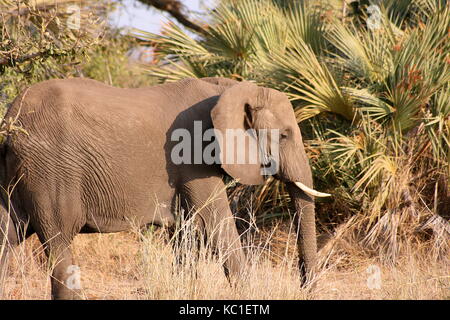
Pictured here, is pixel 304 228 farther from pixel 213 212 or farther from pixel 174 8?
pixel 174 8

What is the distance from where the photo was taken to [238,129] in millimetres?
7051

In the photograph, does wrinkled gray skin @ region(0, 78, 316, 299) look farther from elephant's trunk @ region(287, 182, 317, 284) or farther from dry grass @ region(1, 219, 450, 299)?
dry grass @ region(1, 219, 450, 299)

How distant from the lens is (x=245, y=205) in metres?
9.30

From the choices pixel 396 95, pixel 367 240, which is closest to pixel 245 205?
pixel 367 240

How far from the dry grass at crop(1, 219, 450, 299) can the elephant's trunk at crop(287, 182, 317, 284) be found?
0.69 ft

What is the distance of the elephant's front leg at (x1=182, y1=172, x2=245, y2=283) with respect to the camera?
22.6ft

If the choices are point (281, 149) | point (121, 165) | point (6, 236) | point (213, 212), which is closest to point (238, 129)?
point (281, 149)

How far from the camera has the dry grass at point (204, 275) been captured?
593 cm

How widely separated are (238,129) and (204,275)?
5.38 ft

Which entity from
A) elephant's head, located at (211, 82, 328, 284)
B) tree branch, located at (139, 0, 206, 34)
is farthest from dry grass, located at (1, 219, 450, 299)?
tree branch, located at (139, 0, 206, 34)

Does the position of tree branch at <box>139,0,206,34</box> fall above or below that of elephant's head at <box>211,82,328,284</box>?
above

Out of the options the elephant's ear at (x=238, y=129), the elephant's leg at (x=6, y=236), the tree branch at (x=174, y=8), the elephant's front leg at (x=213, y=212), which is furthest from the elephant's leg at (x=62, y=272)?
the tree branch at (x=174, y=8)

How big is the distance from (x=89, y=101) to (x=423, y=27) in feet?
14.5

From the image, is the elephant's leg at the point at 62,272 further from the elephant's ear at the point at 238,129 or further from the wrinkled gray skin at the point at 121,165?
the elephant's ear at the point at 238,129
